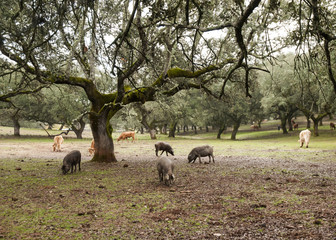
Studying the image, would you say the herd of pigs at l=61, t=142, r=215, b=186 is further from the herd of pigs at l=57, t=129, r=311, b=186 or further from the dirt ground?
the dirt ground

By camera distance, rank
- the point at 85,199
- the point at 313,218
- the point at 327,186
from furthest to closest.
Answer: the point at 327,186, the point at 85,199, the point at 313,218

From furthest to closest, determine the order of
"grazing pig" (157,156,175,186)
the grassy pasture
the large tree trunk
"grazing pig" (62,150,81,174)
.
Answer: the large tree trunk < "grazing pig" (62,150,81,174) < "grazing pig" (157,156,175,186) < the grassy pasture

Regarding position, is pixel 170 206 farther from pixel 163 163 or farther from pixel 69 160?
pixel 69 160

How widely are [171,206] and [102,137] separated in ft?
25.3

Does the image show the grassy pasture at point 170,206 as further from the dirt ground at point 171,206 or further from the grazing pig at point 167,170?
the grazing pig at point 167,170

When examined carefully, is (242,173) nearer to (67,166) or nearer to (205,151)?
(205,151)

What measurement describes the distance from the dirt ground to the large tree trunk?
3442mm

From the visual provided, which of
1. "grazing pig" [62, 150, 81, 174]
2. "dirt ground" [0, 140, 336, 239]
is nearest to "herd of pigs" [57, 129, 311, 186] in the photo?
"grazing pig" [62, 150, 81, 174]

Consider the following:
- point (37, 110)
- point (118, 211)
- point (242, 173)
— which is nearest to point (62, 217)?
point (118, 211)

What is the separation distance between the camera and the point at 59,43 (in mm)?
12000

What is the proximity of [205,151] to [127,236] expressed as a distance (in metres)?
8.39

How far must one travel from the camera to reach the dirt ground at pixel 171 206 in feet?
14.1

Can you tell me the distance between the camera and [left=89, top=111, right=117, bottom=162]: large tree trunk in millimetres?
12562

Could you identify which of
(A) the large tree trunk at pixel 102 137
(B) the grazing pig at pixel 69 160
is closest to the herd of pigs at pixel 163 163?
(B) the grazing pig at pixel 69 160
